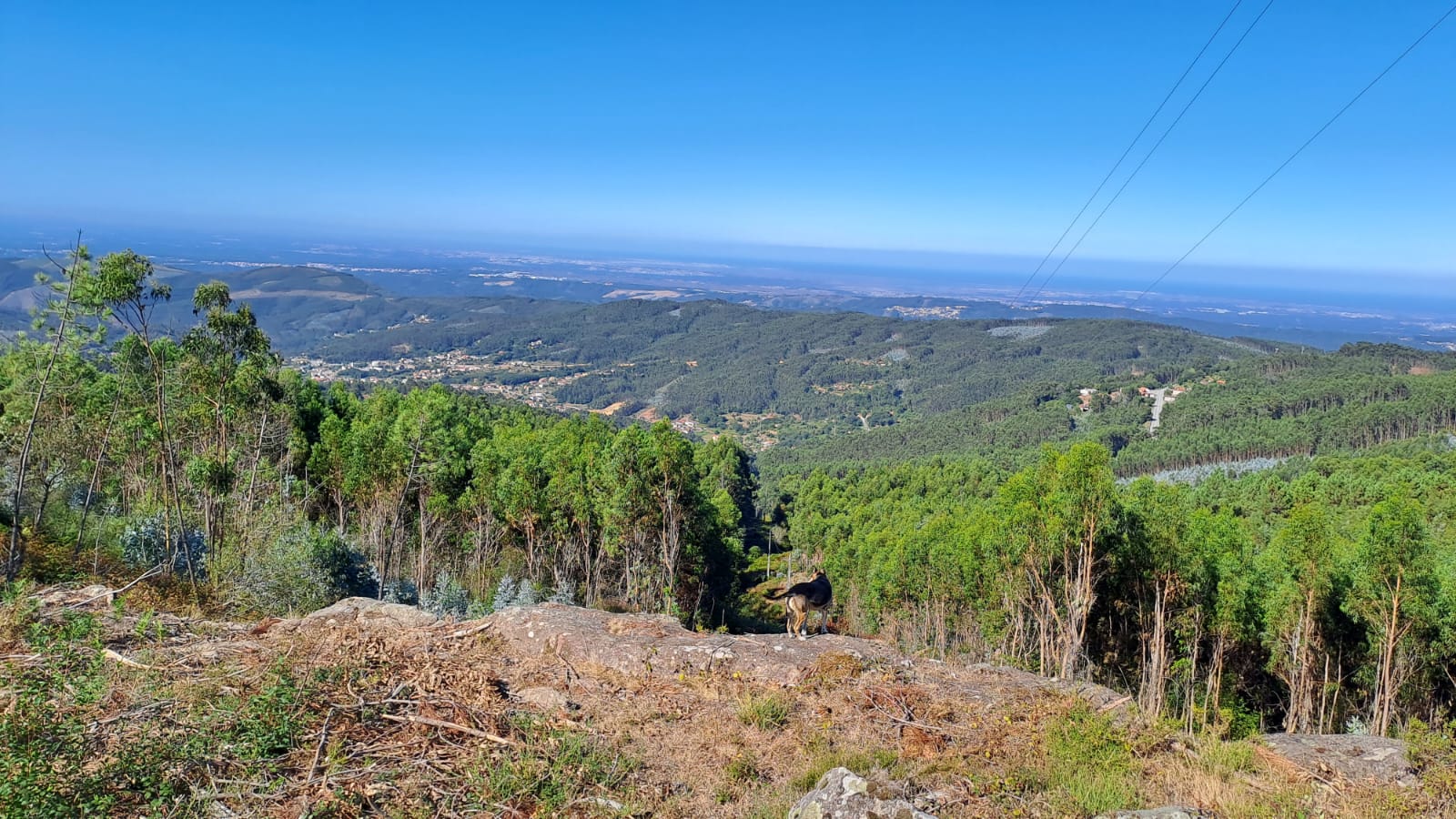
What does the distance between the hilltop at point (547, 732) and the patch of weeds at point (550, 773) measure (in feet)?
0.06

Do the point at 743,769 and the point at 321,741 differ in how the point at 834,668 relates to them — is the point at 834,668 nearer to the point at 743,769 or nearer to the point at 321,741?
the point at 743,769

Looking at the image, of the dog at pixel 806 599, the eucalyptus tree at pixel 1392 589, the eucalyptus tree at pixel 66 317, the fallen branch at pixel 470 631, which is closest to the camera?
the fallen branch at pixel 470 631

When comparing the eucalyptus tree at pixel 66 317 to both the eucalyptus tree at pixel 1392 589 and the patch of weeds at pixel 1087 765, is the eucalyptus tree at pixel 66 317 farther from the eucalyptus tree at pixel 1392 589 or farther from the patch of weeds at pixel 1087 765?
the eucalyptus tree at pixel 1392 589

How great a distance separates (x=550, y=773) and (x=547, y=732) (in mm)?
656

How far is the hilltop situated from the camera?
15.3ft

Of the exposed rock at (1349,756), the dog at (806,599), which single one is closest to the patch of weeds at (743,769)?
the dog at (806,599)

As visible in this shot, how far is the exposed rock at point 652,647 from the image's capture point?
7676 mm

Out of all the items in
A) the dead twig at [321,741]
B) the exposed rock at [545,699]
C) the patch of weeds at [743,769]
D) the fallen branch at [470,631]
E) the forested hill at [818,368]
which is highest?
the dead twig at [321,741]

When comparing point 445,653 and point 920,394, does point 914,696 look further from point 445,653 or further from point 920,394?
point 920,394

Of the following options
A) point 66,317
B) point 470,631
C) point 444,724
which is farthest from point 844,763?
point 66,317

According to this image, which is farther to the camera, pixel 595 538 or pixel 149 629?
pixel 595 538

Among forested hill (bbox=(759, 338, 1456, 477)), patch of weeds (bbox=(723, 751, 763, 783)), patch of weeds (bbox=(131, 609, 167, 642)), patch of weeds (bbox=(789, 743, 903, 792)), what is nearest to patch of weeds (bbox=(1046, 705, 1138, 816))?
patch of weeds (bbox=(789, 743, 903, 792))

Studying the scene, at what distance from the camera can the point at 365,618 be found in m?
8.27

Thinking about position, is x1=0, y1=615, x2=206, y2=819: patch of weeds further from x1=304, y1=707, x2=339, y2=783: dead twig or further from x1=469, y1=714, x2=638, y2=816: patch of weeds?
x1=469, y1=714, x2=638, y2=816: patch of weeds
